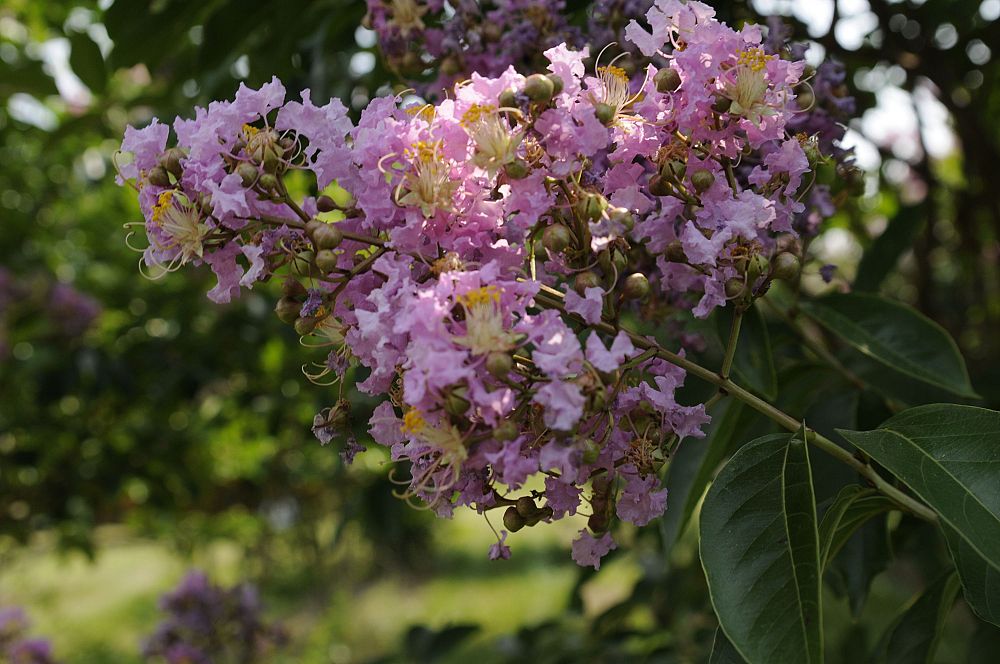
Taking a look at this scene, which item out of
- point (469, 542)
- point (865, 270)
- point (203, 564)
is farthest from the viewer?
point (469, 542)

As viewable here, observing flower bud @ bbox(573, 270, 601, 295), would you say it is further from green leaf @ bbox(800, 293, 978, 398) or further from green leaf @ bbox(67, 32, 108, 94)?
green leaf @ bbox(67, 32, 108, 94)

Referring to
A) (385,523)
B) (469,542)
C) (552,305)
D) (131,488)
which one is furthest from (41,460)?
(469,542)

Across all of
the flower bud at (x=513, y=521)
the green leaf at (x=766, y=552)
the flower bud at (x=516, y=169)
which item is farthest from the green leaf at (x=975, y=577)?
the flower bud at (x=516, y=169)

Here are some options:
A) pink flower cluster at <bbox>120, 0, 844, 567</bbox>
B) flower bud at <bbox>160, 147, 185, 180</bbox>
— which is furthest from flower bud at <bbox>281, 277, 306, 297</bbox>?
flower bud at <bbox>160, 147, 185, 180</bbox>

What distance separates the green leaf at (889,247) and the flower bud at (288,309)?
3.22ft

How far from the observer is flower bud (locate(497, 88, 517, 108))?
727mm

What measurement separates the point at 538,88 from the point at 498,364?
24 centimetres

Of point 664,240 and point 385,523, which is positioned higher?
point 664,240

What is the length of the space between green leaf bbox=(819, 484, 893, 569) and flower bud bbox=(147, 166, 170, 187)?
0.65 meters

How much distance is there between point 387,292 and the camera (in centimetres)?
69

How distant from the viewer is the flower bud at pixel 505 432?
2.14ft

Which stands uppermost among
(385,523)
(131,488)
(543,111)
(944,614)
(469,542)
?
(543,111)

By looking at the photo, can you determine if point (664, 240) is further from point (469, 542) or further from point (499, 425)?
point (469, 542)

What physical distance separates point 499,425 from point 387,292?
0.13 metres
